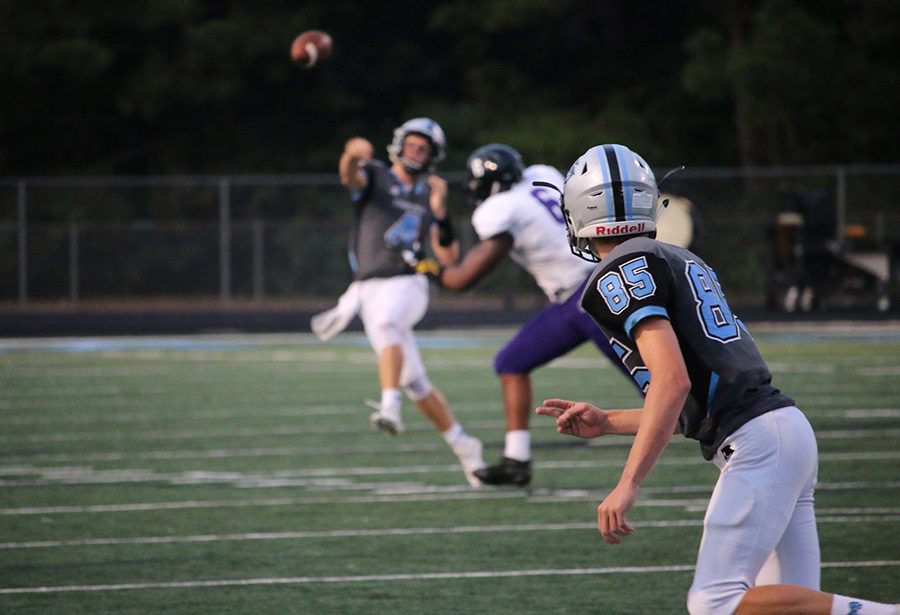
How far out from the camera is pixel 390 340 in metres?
Answer: 10.8

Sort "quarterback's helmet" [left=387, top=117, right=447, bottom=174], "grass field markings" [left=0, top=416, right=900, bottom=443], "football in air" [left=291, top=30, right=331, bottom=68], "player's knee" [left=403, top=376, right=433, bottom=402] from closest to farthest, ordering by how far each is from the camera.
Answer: "player's knee" [left=403, top=376, right=433, bottom=402], "quarterback's helmet" [left=387, top=117, right=447, bottom=174], "grass field markings" [left=0, top=416, right=900, bottom=443], "football in air" [left=291, top=30, right=331, bottom=68]

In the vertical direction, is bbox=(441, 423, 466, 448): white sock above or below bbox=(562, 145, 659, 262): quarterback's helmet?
below

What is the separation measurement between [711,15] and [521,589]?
32.0 metres

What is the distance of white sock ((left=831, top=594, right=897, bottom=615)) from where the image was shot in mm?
4531

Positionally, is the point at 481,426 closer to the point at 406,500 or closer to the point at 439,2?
the point at 406,500

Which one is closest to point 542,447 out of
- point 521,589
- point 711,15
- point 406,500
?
point 406,500

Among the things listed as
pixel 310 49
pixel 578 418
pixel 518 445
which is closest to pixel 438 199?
pixel 518 445

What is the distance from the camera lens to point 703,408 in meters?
4.77

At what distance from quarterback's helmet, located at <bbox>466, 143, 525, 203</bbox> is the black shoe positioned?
160 centimetres

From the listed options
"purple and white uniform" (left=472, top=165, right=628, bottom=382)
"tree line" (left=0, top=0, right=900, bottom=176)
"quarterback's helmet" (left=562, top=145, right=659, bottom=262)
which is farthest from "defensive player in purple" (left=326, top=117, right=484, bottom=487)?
"tree line" (left=0, top=0, right=900, bottom=176)

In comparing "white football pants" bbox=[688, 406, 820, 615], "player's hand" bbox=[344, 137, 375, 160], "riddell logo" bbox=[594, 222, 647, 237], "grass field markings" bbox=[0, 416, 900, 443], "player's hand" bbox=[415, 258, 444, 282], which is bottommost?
"grass field markings" bbox=[0, 416, 900, 443]

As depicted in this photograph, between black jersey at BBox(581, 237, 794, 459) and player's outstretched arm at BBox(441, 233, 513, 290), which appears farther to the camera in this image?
player's outstretched arm at BBox(441, 233, 513, 290)

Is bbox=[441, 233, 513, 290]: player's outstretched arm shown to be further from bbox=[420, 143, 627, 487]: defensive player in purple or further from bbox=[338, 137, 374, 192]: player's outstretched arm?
bbox=[338, 137, 374, 192]: player's outstretched arm

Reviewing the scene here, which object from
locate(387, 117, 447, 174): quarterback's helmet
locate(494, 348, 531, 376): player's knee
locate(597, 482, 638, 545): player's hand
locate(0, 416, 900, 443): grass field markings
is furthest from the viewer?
locate(0, 416, 900, 443): grass field markings
